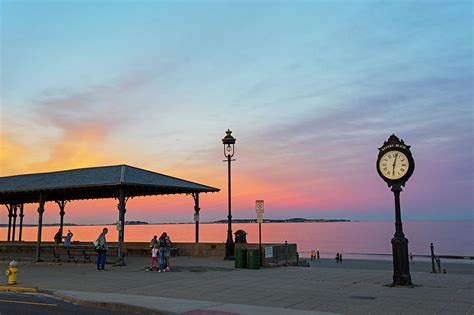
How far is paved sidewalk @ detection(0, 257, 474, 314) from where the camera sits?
446 inches

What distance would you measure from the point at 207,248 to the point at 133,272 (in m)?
8.35

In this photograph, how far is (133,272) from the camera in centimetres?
2011

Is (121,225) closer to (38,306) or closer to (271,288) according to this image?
(38,306)

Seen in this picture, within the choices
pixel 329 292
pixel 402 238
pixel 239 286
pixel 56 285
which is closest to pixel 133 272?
pixel 56 285

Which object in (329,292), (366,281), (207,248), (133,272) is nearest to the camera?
(329,292)

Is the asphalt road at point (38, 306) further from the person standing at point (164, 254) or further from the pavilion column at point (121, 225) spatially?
the pavilion column at point (121, 225)

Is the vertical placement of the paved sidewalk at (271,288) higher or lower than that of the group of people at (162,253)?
lower

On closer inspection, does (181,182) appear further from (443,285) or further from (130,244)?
(443,285)

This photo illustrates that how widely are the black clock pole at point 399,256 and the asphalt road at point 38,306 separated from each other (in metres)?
8.98

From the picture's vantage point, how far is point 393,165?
1562 cm

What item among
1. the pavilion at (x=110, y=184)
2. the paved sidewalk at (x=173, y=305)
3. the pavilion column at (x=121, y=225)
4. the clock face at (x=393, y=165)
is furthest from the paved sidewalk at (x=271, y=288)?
the pavilion at (x=110, y=184)

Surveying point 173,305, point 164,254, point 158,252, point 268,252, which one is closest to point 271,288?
point 173,305

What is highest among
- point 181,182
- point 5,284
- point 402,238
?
point 181,182

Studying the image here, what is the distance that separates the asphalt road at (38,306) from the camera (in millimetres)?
11258
